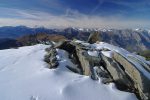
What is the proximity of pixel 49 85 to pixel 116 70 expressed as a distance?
→ 223 inches

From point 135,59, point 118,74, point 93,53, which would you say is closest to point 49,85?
point 118,74

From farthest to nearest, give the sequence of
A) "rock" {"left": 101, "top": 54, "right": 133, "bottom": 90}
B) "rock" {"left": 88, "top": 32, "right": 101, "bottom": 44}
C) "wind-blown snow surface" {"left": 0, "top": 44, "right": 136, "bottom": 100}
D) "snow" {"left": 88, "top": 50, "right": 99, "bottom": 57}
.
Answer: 1. "rock" {"left": 88, "top": 32, "right": 101, "bottom": 44}
2. "snow" {"left": 88, "top": 50, "right": 99, "bottom": 57}
3. "rock" {"left": 101, "top": 54, "right": 133, "bottom": 90}
4. "wind-blown snow surface" {"left": 0, "top": 44, "right": 136, "bottom": 100}

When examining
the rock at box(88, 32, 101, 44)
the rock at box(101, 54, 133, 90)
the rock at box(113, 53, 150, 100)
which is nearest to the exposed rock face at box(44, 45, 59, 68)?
the rock at box(101, 54, 133, 90)

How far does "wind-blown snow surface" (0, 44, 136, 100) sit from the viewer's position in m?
15.4

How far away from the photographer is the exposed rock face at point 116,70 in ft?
54.9

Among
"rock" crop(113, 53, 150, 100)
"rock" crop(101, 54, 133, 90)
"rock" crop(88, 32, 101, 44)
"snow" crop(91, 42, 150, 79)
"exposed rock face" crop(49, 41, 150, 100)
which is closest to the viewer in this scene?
"rock" crop(113, 53, 150, 100)

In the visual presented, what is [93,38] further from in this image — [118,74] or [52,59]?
[118,74]

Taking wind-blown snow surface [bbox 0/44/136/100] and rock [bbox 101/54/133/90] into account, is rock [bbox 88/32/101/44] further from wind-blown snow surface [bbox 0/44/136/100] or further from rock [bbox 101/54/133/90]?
rock [bbox 101/54/133/90]

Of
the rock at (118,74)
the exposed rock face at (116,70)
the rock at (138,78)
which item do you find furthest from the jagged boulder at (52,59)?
the rock at (138,78)

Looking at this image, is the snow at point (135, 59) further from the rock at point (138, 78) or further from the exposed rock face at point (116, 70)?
the rock at point (138, 78)

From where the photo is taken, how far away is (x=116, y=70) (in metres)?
18.3

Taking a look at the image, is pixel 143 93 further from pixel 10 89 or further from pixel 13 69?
pixel 13 69

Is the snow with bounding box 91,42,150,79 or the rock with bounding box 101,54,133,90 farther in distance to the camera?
the snow with bounding box 91,42,150,79

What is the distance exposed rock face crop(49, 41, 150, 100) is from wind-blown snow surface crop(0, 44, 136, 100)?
2.91 feet
